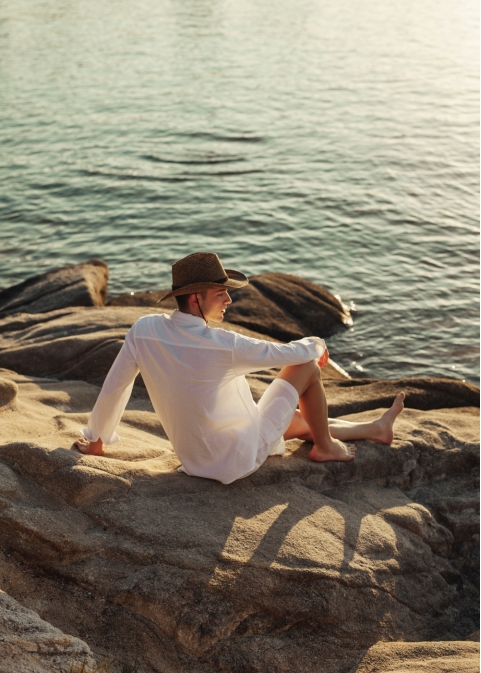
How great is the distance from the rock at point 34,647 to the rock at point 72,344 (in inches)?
174

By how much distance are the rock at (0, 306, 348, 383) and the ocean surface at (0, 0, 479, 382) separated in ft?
A: 13.8

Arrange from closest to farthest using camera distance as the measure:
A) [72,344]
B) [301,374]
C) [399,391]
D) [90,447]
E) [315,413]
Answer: [90,447]
[301,374]
[315,413]
[399,391]
[72,344]

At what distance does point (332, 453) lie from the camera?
5.84 metres

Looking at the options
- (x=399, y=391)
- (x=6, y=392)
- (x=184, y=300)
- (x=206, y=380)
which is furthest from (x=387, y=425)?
(x=6, y=392)

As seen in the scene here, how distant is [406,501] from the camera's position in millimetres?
6047

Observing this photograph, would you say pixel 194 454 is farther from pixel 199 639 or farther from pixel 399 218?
pixel 399 218

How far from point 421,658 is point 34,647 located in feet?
8.12

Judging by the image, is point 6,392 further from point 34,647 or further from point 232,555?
point 34,647

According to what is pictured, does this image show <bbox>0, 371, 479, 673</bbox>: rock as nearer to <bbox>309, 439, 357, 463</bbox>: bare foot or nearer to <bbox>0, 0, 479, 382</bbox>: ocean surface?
<bbox>309, 439, 357, 463</bbox>: bare foot

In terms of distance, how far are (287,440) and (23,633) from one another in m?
3.12

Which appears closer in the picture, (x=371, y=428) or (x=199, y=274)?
(x=199, y=274)

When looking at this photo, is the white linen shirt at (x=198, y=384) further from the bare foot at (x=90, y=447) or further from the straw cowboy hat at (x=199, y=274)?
the straw cowboy hat at (x=199, y=274)

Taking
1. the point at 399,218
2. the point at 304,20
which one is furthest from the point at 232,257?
the point at 304,20

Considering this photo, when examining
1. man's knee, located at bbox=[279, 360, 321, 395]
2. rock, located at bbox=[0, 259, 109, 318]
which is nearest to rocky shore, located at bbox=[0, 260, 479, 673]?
man's knee, located at bbox=[279, 360, 321, 395]
